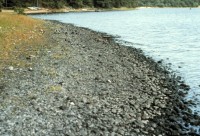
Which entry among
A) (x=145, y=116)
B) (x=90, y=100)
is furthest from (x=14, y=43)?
(x=145, y=116)

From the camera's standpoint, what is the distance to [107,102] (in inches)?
842

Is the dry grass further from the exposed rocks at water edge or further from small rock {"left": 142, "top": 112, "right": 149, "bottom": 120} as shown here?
small rock {"left": 142, "top": 112, "right": 149, "bottom": 120}

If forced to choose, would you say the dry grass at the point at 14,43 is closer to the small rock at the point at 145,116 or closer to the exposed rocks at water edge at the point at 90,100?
the exposed rocks at water edge at the point at 90,100

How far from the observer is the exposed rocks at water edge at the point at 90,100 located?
17562 millimetres

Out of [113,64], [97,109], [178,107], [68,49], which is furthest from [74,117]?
[68,49]

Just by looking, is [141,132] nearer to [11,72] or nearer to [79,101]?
[79,101]

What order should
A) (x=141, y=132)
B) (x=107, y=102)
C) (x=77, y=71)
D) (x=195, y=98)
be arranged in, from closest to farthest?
(x=141, y=132) < (x=107, y=102) < (x=195, y=98) < (x=77, y=71)

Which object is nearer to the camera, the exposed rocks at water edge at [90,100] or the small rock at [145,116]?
the exposed rocks at water edge at [90,100]

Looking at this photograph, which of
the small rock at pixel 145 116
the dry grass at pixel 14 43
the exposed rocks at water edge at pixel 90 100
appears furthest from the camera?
the dry grass at pixel 14 43

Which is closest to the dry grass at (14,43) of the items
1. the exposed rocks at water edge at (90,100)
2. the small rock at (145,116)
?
the exposed rocks at water edge at (90,100)

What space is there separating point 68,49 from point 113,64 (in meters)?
7.70

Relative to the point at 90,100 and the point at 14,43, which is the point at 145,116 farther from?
the point at 14,43

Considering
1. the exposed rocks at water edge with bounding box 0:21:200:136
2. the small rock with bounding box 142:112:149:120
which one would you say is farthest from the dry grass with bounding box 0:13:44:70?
the small rock with bounding box 142:112:149:120

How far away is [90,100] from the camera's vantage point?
70.3 ft
